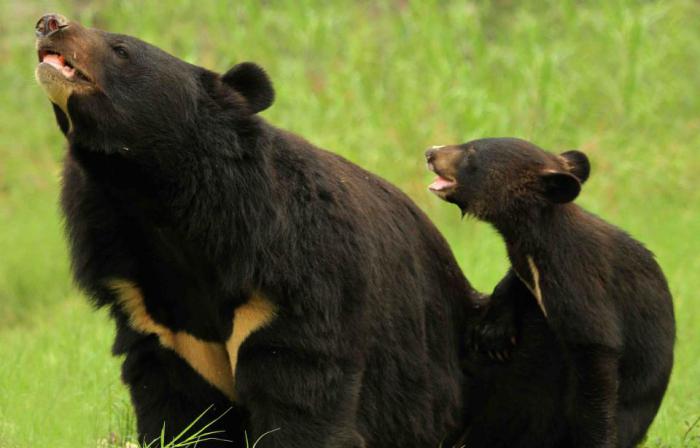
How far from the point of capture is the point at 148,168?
4.70 meters

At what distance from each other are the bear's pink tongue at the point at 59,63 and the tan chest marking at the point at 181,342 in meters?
0.85

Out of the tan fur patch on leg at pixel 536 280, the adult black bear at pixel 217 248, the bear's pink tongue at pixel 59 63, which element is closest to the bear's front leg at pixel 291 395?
the adult black bear at pixel 217 248

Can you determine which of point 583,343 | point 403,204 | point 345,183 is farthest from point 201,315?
point 583,343

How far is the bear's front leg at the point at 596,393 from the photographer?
5.38 m

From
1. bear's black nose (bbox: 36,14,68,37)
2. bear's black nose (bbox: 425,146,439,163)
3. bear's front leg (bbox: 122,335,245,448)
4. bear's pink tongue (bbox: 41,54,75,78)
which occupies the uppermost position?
bear's black nose (bbox: 425,146,439,163)

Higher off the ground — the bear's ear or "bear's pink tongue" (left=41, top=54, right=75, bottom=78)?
the bear's ear

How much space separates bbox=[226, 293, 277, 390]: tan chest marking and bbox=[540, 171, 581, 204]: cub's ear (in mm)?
1414

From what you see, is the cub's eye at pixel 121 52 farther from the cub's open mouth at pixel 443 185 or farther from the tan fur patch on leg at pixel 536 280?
the tan fur patch on leg at pixel 536 280

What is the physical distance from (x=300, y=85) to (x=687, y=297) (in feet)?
15.3

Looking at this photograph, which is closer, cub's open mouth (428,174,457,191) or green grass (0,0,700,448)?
cub's open mouth (428,174,457,191)

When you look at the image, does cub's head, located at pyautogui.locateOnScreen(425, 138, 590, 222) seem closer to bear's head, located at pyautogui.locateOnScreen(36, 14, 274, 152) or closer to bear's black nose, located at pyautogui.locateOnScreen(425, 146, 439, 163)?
bear's black nose, located at pyautogui.locateOnScreen(425, 146, 439, 163)

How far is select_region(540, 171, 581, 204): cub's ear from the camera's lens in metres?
5.62

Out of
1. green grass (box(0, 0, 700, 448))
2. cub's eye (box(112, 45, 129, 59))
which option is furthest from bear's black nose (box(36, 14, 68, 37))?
green grass (box(0, 0, 700, 448))

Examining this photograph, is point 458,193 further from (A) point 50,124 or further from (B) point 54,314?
(A) point 50,124
